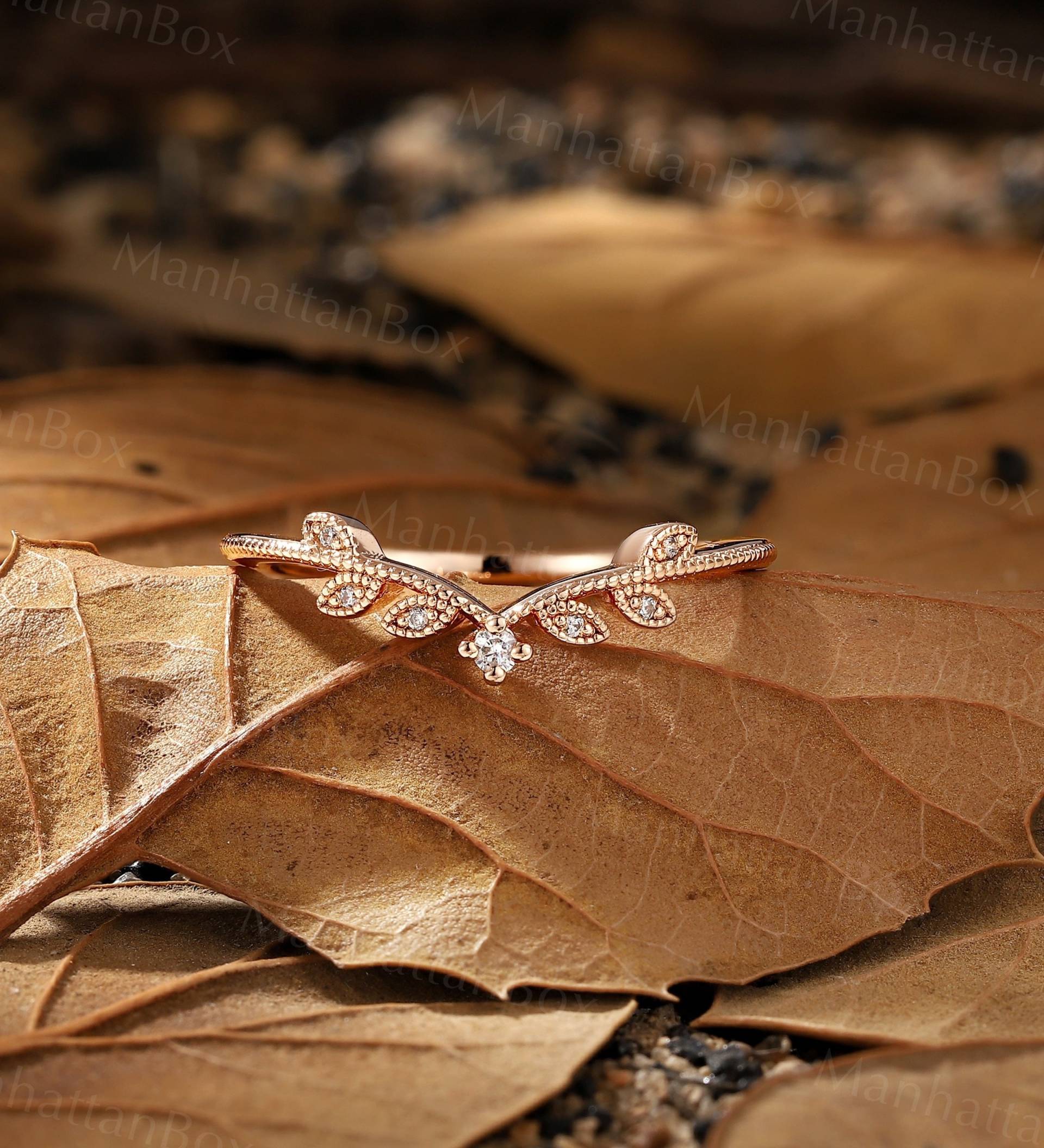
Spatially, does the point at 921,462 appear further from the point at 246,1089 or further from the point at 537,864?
the point at 246,1089

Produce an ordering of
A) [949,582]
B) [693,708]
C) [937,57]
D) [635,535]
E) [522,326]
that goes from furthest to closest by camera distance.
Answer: [937,57] → [522,326] → [949,582] → [635,535] → [693,708]

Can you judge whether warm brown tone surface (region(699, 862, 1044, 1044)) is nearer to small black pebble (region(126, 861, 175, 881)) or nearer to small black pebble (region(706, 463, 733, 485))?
small black pebble (region(126, 861, 175, 881))

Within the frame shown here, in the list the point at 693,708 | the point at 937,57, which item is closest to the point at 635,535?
the point at 693,708

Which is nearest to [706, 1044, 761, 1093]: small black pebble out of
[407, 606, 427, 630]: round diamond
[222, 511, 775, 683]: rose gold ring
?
[222, 511, 775, 683]: rose gold ring

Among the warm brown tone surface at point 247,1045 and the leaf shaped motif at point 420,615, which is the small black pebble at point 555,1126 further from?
the leaf shaped motif at point 420,615

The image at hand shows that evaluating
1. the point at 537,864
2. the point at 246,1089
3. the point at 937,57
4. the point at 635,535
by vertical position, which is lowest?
the point at 246,1089
